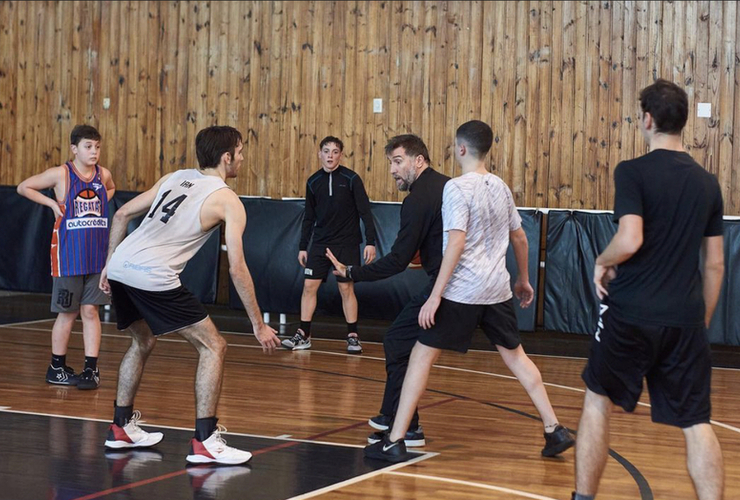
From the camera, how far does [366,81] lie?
41.5 ft

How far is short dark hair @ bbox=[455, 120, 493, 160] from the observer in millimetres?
5246

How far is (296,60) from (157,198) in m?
8.01

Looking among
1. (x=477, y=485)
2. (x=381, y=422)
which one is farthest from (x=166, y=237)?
(x=477, y=485)

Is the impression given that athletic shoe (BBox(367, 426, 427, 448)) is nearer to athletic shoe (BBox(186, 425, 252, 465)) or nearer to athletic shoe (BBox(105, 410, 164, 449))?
athletic shoe (BBox(186, 425, 252, 465))

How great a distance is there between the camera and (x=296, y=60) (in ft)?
42.7

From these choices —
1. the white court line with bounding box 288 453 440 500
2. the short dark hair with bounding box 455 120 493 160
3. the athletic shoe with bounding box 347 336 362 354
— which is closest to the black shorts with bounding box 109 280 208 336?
the white court line with bounding box 288 453 440 500

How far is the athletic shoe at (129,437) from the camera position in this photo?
549 cm

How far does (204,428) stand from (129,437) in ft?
1.75

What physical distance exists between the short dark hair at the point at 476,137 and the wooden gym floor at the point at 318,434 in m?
1.61

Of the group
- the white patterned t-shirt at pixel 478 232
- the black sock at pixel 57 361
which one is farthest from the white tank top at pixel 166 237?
the black sock at pixel 57 361

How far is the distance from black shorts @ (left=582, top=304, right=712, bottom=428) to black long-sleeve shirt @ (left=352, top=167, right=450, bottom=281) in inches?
67.7

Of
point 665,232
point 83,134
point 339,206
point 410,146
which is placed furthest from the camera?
point 339,206

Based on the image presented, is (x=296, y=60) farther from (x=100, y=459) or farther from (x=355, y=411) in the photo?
(x=100, y=459)

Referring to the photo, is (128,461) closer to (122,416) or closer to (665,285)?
(122,416)
